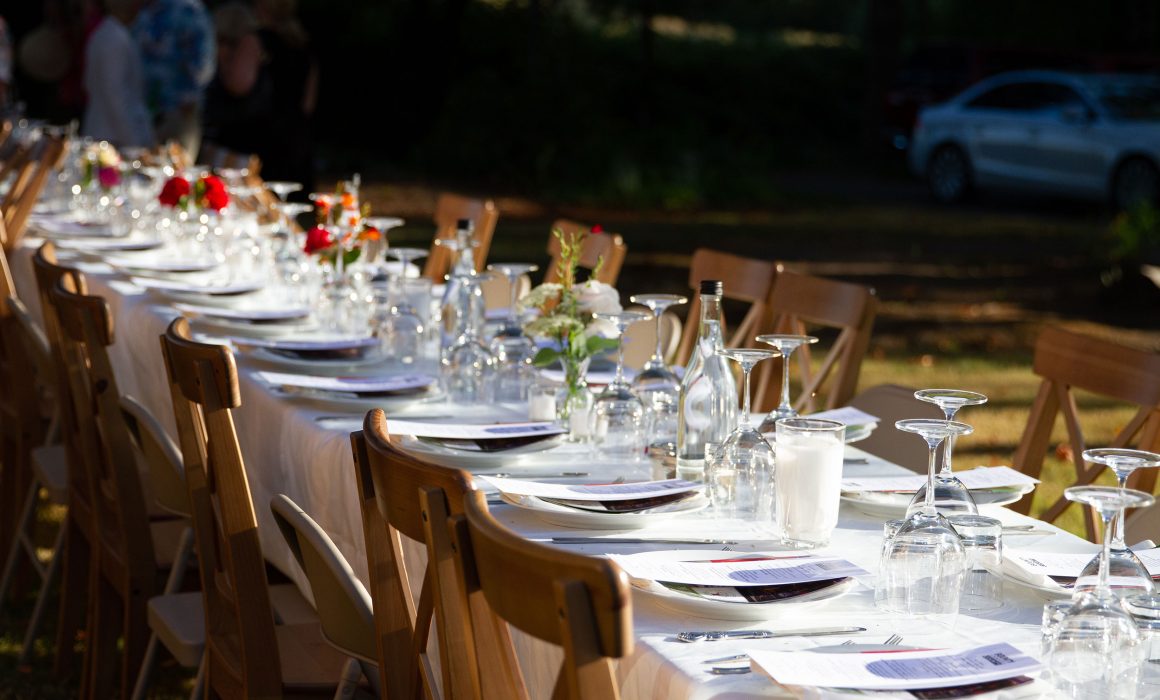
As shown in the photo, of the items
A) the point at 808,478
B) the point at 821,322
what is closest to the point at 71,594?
the point at 821,322

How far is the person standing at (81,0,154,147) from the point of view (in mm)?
8852

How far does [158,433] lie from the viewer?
3338 millimetres

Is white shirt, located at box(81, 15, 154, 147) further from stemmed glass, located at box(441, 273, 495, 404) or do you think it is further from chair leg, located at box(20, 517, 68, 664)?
stemmed glass, located at box(441, 273, 495, 404)

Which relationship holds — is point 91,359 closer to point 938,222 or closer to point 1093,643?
point 1093,643

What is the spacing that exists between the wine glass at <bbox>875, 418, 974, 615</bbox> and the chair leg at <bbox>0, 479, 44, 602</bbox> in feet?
10.8

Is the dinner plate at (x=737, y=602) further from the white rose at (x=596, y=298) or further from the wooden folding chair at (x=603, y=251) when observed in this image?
the wooden folding chair at (x=603, y=251)

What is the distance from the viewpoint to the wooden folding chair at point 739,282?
15.4 ft

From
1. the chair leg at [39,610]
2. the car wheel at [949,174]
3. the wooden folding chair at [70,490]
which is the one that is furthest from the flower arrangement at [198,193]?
the car wheel at [949,174]

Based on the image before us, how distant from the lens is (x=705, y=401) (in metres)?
2.84

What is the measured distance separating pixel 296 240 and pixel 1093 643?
356cm

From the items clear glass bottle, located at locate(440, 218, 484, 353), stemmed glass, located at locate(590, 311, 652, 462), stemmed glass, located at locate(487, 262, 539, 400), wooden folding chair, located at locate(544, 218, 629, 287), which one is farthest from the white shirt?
stemmed glass, located at locate(590, 311, 652, 462)

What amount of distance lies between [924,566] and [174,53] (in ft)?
26.4

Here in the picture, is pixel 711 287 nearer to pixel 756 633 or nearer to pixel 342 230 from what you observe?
pixel 756 633

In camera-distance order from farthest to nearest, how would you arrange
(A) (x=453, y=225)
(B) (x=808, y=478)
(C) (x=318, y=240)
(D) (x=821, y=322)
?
(A) (x=453, y=225) < (C) (x=318, y=240) < (D) (x=821, y=322) < (B) (x=808, y=478)
